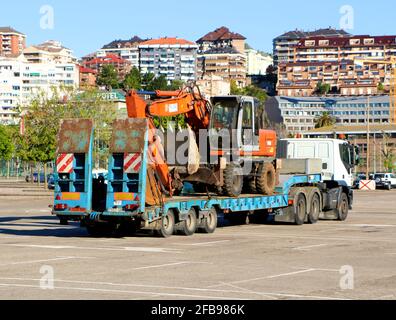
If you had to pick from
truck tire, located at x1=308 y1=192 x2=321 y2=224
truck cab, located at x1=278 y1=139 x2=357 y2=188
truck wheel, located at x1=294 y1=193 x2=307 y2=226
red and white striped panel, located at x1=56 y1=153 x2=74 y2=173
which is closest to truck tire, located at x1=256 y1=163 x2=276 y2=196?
truck wheel, located at x1=294 y1=193 x2=307 y2=226

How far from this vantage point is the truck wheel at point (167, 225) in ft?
92.0

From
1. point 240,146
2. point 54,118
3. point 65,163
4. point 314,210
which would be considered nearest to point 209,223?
point 240,146

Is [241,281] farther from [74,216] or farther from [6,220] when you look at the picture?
[6,220]

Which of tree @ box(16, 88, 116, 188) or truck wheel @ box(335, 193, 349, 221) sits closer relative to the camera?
truck wheel @ box(335, 193, 349, 221)

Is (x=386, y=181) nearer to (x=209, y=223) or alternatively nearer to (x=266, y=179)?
(x=266, y=179)

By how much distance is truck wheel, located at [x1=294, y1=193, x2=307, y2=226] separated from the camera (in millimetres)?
35344

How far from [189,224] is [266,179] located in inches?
209

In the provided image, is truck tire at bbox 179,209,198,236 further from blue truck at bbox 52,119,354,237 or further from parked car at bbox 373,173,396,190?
parked car at bbox 373,173,396,190

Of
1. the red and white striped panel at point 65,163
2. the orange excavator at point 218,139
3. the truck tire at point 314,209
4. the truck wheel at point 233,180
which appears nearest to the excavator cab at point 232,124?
the orange excavator at point 218,139

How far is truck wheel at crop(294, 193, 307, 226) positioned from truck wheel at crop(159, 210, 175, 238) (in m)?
7.75

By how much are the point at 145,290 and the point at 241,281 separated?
6.81ft

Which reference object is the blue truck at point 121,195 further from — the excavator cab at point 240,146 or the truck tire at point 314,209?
the truck tire at point 314,209
